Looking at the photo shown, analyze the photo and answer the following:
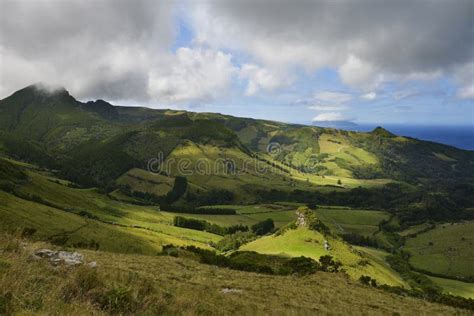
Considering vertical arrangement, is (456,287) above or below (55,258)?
below

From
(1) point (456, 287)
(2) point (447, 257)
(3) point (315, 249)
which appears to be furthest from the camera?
(2) point (447, 257)

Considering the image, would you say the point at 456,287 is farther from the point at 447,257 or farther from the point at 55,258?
the point at 55,258

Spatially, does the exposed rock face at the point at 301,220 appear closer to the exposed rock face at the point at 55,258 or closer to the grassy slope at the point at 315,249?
the grassy slope at the point at 315,249

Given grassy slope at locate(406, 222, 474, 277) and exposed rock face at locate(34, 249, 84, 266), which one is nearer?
exposed rock face at locate(34, 249, 84, 266)

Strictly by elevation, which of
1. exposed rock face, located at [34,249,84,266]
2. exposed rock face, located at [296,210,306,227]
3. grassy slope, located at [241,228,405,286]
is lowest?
grassy slope, located at [241,228,405,286]

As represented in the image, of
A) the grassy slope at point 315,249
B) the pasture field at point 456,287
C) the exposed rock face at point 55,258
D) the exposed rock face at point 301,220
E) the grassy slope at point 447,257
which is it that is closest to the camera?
the exposed rock face at point 55,258

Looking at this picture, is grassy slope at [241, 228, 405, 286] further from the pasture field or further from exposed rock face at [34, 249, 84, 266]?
exposed rock face at [34, 249, 84, 266]

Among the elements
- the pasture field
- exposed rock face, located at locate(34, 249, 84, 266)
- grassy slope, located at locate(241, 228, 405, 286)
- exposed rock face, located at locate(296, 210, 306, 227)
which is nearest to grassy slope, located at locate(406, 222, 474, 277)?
the pasture field

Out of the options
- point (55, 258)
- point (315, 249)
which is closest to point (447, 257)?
point (315, 249)

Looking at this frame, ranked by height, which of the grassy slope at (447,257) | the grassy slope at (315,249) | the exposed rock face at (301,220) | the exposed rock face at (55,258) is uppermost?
the exposed rock face at (55,258)

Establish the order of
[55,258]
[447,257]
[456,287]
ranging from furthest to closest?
[447,257], [456,287], [55,258]

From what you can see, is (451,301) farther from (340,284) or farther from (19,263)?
(19,263)

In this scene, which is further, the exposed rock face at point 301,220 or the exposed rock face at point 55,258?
the exposed rock face at point 301,220

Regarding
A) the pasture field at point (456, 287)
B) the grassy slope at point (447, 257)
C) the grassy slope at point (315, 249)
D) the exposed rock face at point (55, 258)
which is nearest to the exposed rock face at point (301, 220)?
the grassy slope at point (315, 249)
